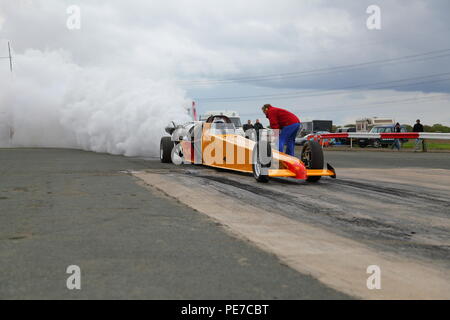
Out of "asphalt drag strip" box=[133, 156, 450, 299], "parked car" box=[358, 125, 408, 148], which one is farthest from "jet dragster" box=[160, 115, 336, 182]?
"parked car" box=[358, 125, 408, 148]

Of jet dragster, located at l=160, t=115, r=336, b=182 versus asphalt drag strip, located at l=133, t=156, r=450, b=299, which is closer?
asphalt drag strip, located at l=133, t=156, r=450, b=299

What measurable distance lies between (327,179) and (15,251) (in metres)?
8.39

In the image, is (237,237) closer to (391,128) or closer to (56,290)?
(56,290)

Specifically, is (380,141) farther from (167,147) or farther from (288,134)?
(288,134)

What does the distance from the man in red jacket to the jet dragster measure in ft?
1.23

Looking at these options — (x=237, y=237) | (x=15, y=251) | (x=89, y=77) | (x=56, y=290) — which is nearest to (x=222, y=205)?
(x=237, y=237)

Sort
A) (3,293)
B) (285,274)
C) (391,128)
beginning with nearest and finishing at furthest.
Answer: (3,293) → (285,274) → (391,128)

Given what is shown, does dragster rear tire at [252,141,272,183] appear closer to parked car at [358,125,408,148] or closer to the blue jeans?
the blue jeans

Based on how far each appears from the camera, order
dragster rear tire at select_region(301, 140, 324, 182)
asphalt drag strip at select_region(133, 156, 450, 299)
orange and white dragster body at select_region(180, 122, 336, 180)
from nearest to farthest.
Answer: asphalt drag strip at select_region(133, 156, 450, 299) < orange and white dragster body at select_region(180, 122, 336, 180) < dragster rear tire at select_region(301, 140, 324, 182)

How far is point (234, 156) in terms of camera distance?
40.9 ft

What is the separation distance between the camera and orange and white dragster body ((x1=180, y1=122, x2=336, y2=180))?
10.8m

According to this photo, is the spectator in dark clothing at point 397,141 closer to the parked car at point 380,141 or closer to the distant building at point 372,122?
the parked car at point 380,141

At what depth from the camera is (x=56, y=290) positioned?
376cm
